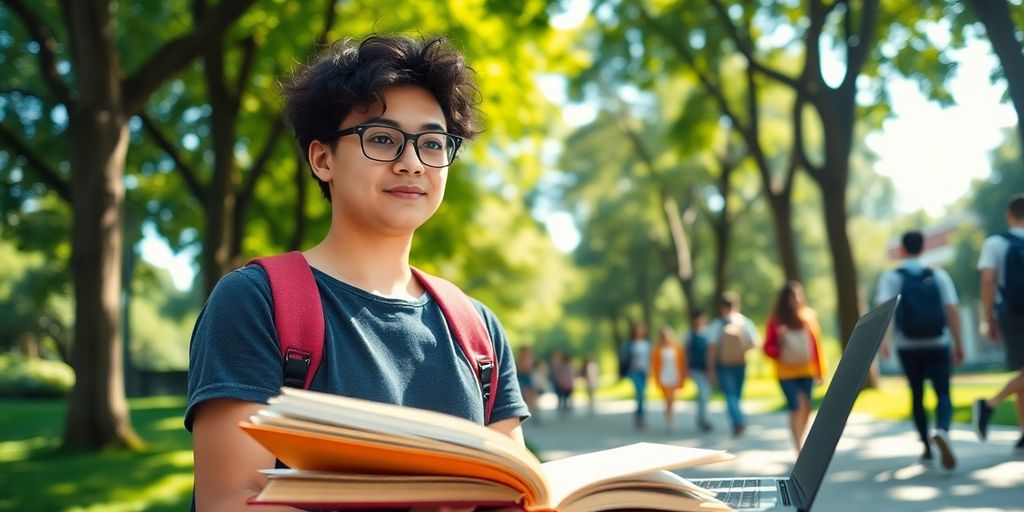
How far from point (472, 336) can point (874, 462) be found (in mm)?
8835

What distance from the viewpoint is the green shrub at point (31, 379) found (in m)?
36.4

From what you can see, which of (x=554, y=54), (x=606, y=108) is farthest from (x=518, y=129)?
(x=606, y=108)

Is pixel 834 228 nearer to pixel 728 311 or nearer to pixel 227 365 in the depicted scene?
pixel 728 311

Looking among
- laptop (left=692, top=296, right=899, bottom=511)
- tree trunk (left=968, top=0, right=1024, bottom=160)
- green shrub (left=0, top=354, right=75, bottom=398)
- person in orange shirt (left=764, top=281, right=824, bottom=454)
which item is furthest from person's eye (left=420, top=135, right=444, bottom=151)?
green shrub (left=0, top=354, right=75, bottom=398)

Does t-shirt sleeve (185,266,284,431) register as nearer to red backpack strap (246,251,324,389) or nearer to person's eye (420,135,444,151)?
red backpack strap (246,251,324,389)

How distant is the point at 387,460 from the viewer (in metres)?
1.53

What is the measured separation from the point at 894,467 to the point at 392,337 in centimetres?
860

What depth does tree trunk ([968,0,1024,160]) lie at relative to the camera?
6.31m

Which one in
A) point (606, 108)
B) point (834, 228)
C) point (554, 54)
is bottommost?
→ point (834, 228)

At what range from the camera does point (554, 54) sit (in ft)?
62.2

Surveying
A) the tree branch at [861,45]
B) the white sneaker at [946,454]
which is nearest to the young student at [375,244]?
the white sneaker at [946,454]

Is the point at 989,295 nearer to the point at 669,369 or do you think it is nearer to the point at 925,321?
the point at 925,321

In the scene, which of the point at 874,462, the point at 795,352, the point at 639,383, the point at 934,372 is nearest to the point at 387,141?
the point at 934,372

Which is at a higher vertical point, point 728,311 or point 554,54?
point 554,54
